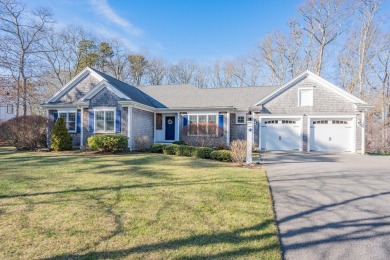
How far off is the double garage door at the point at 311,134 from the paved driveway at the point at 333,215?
28.4 ft

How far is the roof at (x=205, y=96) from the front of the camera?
18125 mm

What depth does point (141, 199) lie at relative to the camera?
5.09 metres

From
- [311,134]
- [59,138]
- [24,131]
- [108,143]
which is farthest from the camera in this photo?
[311,134]

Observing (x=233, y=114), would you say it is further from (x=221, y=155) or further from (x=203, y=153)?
(x=221, y=155)

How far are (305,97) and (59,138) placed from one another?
16.1 meters

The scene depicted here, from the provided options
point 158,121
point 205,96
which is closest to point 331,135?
point 205,96

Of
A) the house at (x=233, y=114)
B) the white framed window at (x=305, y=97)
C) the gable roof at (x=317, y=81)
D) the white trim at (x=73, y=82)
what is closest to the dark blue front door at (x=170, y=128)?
the house at (x=233, y=114)

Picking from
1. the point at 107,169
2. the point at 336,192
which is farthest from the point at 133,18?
the point at 336,192

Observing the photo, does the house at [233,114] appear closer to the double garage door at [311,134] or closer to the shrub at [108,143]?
the double garage door at [311,134]

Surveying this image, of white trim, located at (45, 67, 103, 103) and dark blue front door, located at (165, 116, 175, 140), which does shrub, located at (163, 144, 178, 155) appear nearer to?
dark blue front door, located at (165, 116, 175, 140)

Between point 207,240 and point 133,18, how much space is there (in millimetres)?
17240

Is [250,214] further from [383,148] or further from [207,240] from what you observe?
[383,148]

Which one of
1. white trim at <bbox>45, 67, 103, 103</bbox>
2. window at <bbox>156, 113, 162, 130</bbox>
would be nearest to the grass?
white trim at <bbox>45, 67, 103, 103</bbox>

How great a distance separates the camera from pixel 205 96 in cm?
1959
